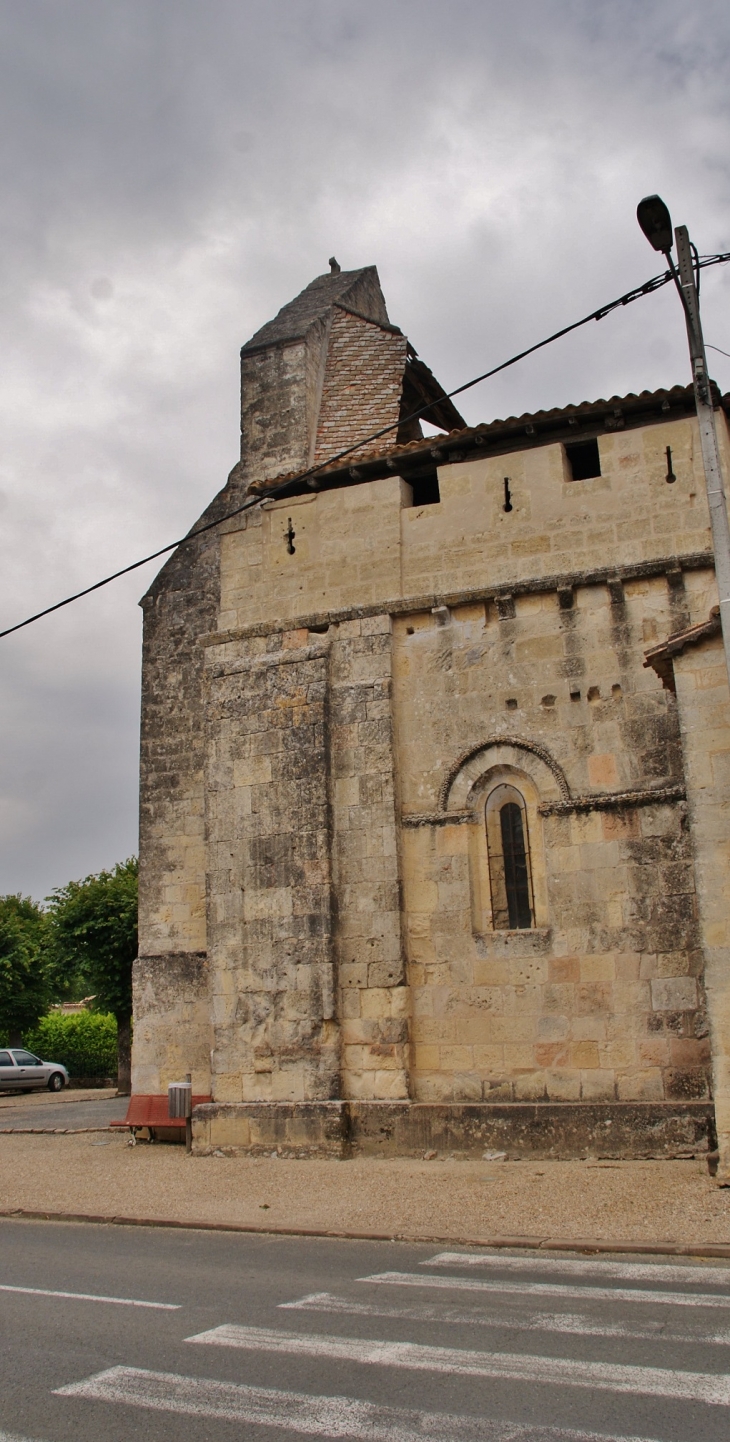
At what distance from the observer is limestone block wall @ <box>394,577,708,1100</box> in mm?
10258

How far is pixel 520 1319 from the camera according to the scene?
203 inches

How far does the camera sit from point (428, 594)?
12.0 meters

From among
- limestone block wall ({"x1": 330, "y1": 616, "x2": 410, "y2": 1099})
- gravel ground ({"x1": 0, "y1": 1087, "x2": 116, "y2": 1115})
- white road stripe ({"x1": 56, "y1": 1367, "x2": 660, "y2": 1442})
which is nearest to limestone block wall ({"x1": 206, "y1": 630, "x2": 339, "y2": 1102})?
limestone block wall ({"x1": 330, "y1": 616, "x2": 410, "y2": 1099})

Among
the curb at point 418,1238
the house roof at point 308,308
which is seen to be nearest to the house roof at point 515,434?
the house roof at point 308,308

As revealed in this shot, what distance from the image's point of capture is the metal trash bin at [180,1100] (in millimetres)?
12492

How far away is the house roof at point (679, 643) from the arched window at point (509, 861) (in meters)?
2.33

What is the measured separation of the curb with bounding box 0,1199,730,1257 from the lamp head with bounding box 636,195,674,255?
6.91m

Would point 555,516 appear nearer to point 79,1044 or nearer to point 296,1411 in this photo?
point 296,1411

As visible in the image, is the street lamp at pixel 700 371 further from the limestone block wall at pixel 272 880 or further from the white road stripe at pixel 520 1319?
the limestone block wall at pixel 272 880

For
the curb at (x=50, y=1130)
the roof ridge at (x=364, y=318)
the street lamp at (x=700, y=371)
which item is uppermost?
the roof ridge at (x=364, y=318)

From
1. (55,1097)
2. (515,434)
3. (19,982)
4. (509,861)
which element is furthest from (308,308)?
(19,982)

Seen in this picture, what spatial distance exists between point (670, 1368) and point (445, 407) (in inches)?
636

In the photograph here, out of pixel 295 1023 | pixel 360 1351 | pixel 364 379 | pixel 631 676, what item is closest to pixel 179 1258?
pixel 360 1351

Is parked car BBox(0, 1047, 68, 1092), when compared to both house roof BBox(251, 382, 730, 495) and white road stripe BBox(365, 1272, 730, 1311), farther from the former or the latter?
white road stripe BBox(365, 1272, 730, 1311)
